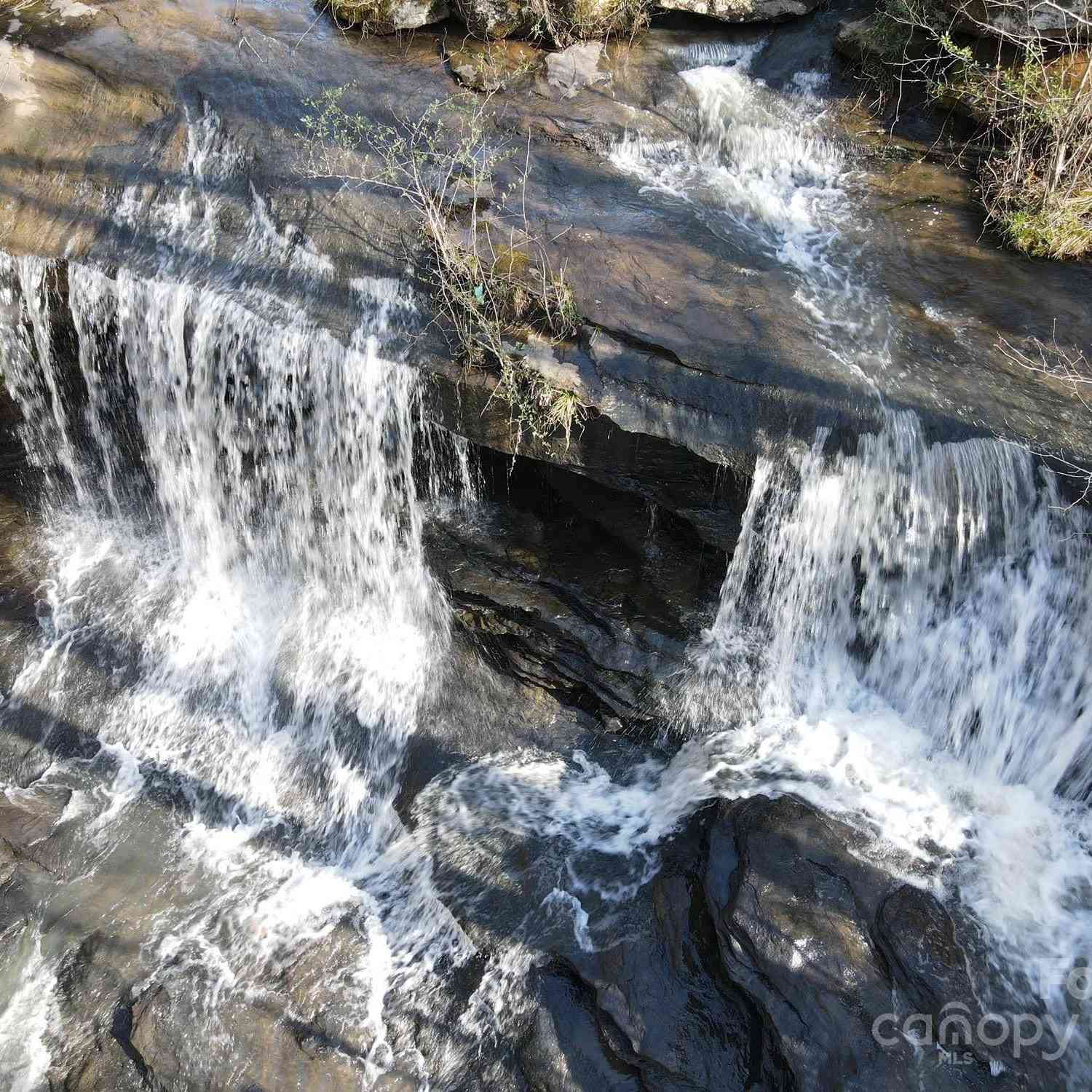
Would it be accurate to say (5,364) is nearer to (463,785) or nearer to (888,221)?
(463,785)

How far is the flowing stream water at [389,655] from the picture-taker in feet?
14.4

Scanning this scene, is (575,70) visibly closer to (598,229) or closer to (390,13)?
(390,13)

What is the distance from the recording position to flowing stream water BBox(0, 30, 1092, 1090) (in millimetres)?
4395

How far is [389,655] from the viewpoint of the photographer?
219 inches

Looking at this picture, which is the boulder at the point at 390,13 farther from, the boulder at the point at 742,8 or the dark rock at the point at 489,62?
the boulder at the point at 742,8

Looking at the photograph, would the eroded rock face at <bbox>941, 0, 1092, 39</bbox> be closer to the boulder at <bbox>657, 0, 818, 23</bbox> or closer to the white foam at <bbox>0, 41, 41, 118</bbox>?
the boulder at <bbox>657, 0, 818, 23</bbox>

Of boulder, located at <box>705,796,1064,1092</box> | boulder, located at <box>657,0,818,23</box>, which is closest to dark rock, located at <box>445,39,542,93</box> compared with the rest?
boulder, located at <box>657,0,818,23</box>

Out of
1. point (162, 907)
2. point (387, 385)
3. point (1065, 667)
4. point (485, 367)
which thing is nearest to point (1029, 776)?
point (1065, 667)

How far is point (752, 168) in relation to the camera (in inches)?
262

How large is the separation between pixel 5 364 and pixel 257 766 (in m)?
3.32

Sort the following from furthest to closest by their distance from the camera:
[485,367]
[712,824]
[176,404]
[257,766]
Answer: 1. [176,404]
2. [257,766]
3. [485,367]
4. [712,824]

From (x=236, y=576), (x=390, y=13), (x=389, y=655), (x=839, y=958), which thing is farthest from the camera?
(x=390, y=13)

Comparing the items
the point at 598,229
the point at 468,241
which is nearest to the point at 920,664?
the point at 598,229

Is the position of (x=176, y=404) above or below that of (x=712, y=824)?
above
